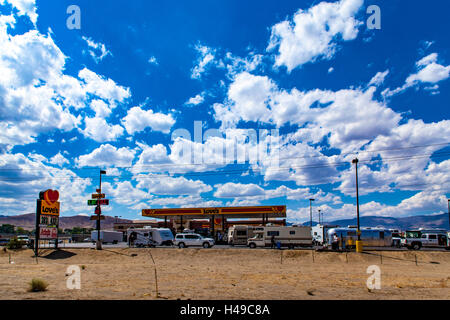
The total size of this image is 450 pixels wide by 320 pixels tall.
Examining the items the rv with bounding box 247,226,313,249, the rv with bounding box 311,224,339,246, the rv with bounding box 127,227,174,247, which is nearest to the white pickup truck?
the rv with bounding box 311,224,339,246

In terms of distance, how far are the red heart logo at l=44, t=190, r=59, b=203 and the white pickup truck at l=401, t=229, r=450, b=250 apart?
39.7 meters

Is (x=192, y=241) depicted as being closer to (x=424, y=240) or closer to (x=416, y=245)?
(x=416, y=245)

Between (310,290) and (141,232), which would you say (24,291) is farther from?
(141,232)

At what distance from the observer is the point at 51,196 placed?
35812 millimetres

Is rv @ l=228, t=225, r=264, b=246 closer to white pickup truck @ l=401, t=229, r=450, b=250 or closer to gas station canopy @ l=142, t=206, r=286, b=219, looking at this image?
gas station canopy @ l=142, t=206, r=286, b=219

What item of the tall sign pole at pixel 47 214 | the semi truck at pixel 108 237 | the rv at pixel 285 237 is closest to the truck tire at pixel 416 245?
the rv at pixel 285 237

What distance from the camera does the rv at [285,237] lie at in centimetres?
3562

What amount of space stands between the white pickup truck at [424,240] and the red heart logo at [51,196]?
39.7 meters

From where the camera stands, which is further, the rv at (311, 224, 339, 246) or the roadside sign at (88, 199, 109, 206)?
the rv at (311, 224, 339, 246)

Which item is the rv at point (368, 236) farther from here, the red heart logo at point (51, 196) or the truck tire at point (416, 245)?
the red heart logo at point (51, 196)

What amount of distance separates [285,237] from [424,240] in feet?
52.8

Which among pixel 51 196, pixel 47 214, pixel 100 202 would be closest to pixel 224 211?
pixel 100 202

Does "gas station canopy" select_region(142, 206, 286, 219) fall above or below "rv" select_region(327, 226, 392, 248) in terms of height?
above

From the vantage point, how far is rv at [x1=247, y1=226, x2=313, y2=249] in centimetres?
3562
